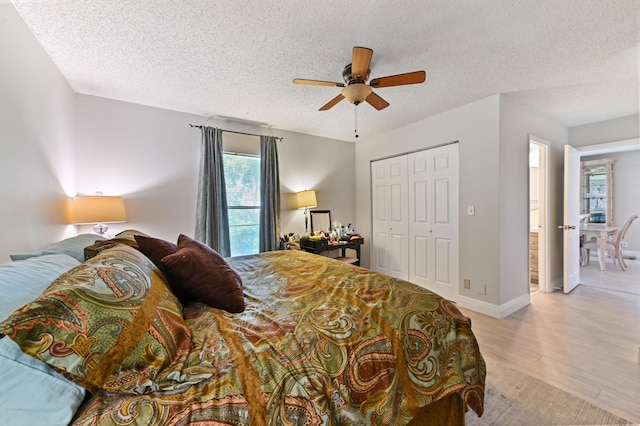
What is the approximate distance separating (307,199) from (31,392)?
3.55m

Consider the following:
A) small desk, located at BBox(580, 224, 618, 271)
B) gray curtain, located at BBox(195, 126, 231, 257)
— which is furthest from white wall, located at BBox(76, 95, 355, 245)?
small desk, located at BBox(580, 224, 618, 271)

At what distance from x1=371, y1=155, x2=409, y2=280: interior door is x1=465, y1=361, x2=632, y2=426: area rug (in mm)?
2303

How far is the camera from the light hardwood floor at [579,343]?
1790 millimetres

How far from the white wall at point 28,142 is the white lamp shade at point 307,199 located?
2.67 meters

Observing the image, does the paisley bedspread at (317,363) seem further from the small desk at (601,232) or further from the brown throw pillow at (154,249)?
the small desk at (601,232)

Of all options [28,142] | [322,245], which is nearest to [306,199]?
[322,245]

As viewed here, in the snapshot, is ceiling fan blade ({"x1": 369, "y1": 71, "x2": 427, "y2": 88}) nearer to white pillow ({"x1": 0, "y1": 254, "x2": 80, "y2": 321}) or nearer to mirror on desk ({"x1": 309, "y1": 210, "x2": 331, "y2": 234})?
white pillow ({"x1": 0, "y1": 254, "x2": 80, "y2": 321})

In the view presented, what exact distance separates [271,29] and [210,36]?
47 cm

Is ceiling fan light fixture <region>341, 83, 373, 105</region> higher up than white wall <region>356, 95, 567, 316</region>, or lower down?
higher up

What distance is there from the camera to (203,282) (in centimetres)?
132

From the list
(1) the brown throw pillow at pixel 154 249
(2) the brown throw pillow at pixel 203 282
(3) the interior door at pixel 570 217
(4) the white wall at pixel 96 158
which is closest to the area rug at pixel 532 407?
(2) the brown throw pillow at pixel 203 282

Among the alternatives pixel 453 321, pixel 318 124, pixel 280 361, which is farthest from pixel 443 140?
pixel 280 361

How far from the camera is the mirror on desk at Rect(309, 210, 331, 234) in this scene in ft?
14.6

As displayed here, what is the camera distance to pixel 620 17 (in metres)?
1.76
